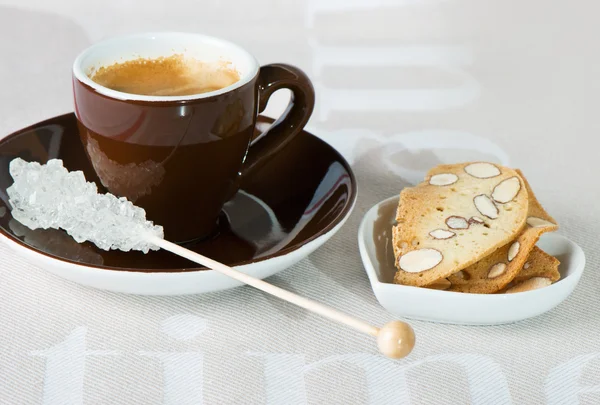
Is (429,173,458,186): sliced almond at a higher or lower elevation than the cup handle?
lower

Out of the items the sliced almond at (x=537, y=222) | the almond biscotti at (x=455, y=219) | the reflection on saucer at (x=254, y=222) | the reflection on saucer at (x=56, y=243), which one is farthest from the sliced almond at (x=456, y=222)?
the reflection on saucer at (x=56, y=243)

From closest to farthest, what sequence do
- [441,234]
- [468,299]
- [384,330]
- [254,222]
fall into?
1. [384,330]
2. [468,299]
3. [441,234]
4. [254,222]

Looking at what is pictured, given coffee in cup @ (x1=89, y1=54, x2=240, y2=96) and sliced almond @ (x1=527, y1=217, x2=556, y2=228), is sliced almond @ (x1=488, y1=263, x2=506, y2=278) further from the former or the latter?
coffee in cup @ (x1=89, y1=54, x2=240, y2=96)

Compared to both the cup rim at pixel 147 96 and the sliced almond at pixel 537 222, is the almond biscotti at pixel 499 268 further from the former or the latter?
the cup rim at pixel 147 96

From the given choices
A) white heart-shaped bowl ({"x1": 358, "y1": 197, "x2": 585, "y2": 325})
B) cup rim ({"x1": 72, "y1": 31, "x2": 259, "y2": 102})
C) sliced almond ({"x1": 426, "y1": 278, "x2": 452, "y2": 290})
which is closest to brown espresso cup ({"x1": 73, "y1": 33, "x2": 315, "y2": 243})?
cup rim ({"x1": 72, "y1": 31, "x2": 259, "y2": 102})

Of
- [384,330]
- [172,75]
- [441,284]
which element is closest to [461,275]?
[441,284]

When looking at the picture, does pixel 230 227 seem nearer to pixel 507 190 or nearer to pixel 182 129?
pixel 182 129
